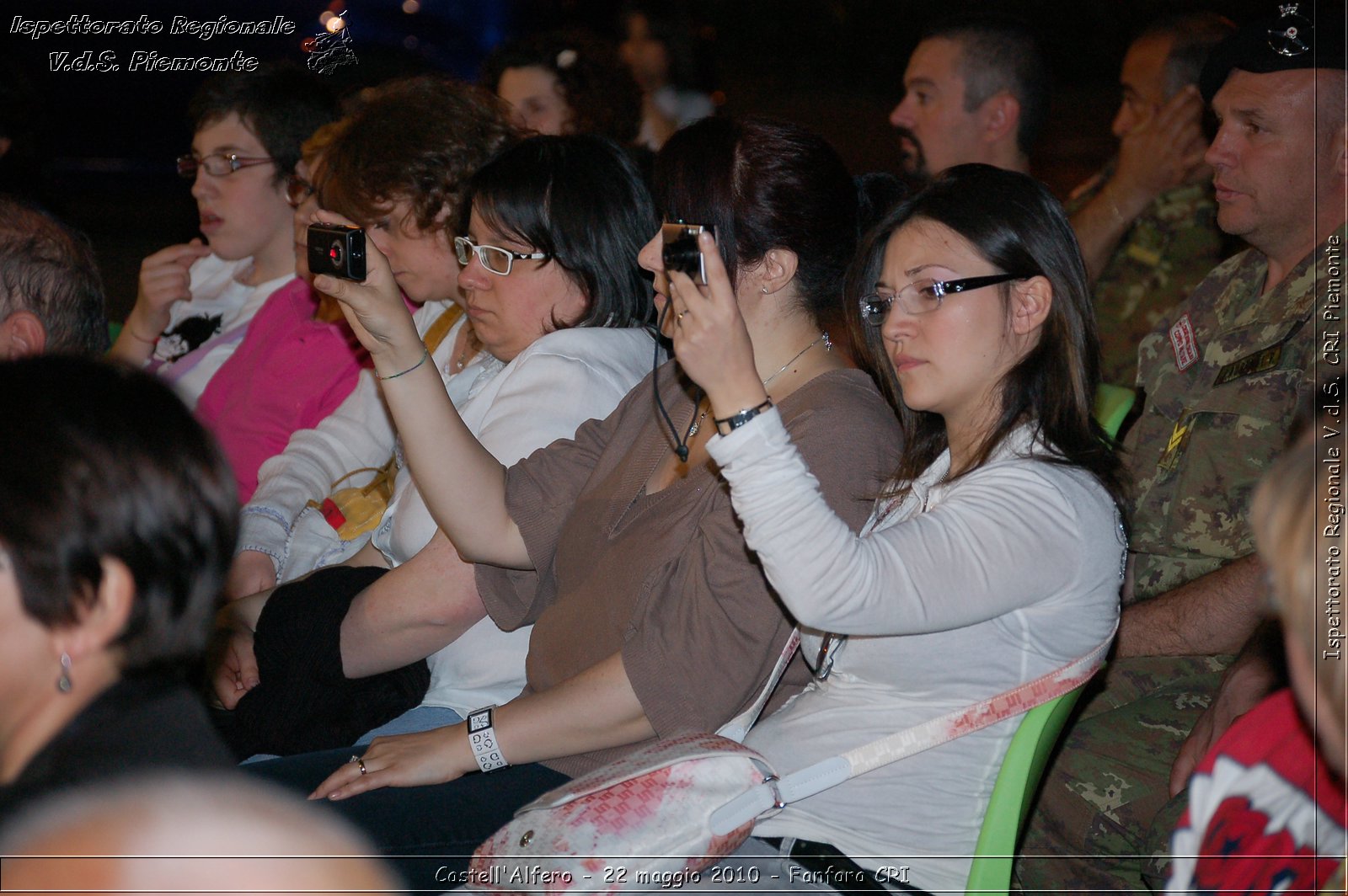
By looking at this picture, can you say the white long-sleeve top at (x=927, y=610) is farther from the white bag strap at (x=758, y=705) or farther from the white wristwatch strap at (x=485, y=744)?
the white wristwatch strap at (x=485, y=744)

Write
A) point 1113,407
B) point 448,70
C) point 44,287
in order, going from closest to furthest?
point 44,287 < point 1113,407 < point 448,70

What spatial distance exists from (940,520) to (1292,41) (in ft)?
4.85

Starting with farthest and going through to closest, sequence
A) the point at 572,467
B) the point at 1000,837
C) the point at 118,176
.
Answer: the point at 118,176, the point at 572,467, the point at 1000,837

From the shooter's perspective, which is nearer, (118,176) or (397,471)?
(397,471)

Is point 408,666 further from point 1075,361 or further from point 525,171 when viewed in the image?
point 1075,361

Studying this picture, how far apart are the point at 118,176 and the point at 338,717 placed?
800cm

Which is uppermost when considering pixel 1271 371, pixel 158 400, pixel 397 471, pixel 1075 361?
pixel 158 400

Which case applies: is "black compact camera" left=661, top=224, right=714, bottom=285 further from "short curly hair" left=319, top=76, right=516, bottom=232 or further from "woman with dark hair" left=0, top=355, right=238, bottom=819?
"short curly hair" left=319, top=76, right=516, bottom=232

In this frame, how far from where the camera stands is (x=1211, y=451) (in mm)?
2367

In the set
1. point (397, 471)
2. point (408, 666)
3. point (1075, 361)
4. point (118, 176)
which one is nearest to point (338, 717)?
point (408, 666)

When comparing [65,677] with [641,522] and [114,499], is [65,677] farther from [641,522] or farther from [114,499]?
[641,522]

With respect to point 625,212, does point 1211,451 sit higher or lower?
lower

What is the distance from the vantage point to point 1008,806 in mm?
1614

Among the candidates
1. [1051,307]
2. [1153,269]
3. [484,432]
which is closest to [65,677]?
[484,432]
